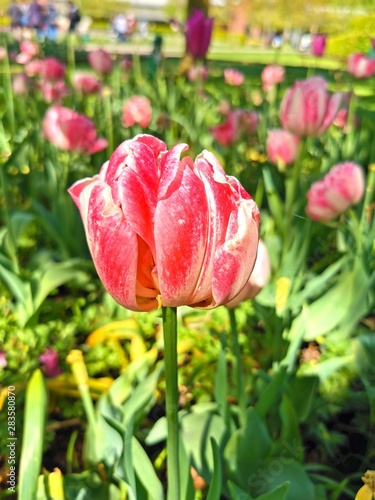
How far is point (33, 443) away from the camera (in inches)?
28.6

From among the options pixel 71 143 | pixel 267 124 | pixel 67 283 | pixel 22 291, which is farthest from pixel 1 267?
pixel 267 124

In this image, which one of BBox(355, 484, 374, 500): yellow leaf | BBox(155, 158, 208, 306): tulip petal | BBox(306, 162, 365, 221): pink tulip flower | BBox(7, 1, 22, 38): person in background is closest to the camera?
BBox(155, 158, 208, 306): tulip petal

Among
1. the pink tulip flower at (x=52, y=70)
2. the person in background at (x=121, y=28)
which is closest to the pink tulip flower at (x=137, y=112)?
the pink tulip flower at (x=52, y=70)

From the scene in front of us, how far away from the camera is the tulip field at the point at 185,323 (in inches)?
19.8

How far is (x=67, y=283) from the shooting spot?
1773 mm

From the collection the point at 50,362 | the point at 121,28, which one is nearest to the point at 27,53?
the point at 121,28

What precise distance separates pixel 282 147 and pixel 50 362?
105 centimetres

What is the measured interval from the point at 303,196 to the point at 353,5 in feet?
2.38

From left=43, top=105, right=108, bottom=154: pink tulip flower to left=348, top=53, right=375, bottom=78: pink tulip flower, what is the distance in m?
1.61

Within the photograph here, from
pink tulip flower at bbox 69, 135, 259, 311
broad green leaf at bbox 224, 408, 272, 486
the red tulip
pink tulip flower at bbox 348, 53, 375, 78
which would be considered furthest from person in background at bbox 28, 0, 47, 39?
pink tulip flower at bbox 69, 135, 259, 311

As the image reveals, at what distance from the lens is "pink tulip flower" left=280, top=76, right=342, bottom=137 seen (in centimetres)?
154

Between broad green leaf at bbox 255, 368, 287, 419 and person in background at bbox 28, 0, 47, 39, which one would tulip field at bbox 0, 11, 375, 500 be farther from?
person in background at bbox 28, 0, 47, 39

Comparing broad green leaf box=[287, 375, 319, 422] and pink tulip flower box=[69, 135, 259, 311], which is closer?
pink tulip flower box=[69, 135, 259, 311]

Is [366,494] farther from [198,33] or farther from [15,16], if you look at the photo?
[15,16]
